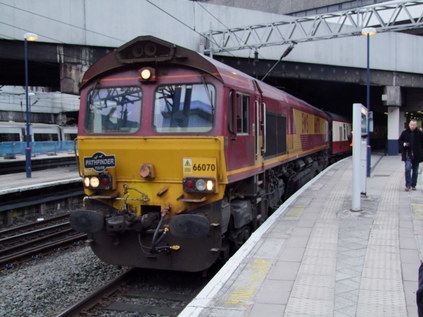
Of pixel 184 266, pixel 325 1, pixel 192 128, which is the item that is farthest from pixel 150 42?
pixel 325 1

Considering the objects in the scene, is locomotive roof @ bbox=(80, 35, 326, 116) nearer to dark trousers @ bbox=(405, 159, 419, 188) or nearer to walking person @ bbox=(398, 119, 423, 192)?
walking person @ bbox=(398, 119, 423, 192)

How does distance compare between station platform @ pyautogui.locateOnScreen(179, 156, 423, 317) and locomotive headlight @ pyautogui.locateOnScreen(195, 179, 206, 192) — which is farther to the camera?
locomotive headlight @ pyautogui.locateOnScreen(195, 179, 206, 192)

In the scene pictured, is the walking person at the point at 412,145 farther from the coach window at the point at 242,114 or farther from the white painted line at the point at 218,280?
the coach window at the point at 242,114

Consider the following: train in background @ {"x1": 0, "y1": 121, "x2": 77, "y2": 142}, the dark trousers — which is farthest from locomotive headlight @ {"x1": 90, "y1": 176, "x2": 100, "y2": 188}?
train in background @ {"x1": 0, "y1": 121, "x2": 77, "y2": 142}

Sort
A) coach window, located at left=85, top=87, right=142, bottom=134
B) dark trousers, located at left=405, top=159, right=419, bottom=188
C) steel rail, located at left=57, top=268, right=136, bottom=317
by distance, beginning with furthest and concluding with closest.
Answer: dark trousers, located at left=405, top=159, right=419, bottom=188 → coach window, located at left=85, top=87, right=142, bottom=134 → steel rail, located at left=57, top=268, right=136, bottom=317

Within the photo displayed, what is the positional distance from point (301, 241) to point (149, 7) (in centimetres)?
1559

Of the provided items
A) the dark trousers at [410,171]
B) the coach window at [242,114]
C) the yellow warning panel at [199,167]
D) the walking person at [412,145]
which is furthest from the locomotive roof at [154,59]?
the dark trousers at [410,171]

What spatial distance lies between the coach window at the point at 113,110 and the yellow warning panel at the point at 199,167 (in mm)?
986

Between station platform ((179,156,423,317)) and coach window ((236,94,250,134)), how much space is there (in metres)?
1.80

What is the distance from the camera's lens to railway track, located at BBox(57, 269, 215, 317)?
554cm

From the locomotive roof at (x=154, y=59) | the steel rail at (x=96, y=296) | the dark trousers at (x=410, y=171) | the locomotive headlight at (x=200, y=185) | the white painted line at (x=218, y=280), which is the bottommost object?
the steel rail at (x=96, y=296)

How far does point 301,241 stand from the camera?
22.4ft

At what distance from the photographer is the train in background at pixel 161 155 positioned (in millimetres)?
5754

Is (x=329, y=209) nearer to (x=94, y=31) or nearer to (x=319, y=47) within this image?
(x=94, y=31)
